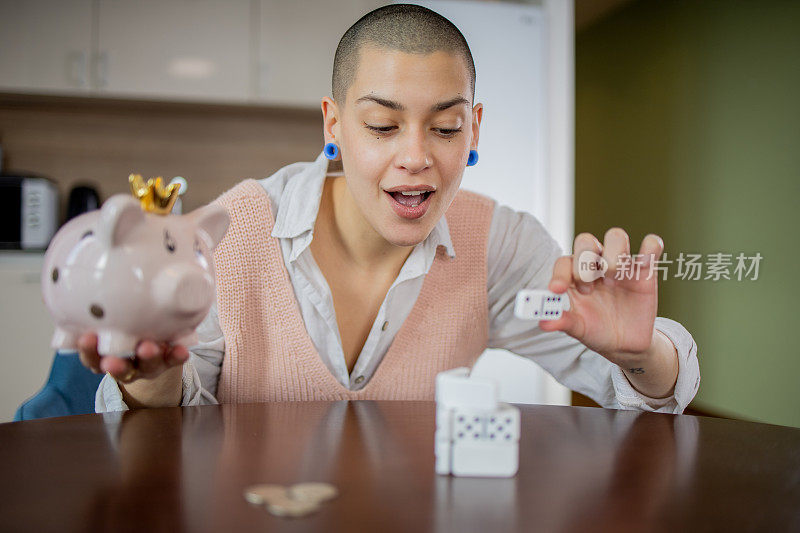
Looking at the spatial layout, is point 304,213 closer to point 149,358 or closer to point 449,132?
point 449,132

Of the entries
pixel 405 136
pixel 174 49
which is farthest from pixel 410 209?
pixel 174 49

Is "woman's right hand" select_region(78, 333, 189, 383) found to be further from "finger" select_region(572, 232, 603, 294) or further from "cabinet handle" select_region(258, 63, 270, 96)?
"cabinet handle" select_region(258, 63, 270, 96)

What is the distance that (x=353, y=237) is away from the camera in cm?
149

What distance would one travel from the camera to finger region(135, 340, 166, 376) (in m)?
0.80

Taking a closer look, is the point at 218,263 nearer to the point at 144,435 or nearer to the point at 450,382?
the point at 144,435

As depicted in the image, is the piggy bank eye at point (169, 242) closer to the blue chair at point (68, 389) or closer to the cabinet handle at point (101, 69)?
the blue chair at point (68, 389)

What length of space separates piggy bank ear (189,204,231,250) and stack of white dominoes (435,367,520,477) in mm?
338

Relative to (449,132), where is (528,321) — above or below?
below

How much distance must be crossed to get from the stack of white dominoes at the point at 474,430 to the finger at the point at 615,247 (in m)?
0.39

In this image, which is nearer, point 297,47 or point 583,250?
point 583,250

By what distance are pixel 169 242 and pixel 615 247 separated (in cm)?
60

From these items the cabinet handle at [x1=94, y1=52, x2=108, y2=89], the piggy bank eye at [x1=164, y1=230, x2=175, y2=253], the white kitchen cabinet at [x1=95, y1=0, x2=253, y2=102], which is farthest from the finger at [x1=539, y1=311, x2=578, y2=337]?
the cabinet handle at [x1=94, y1=52, x2=108, y2=89]

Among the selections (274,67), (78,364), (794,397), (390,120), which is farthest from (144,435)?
(794,397)

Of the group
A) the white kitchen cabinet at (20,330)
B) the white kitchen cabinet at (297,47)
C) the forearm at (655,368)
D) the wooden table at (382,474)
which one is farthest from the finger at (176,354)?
the white kitchen cabinet at (297,47)
